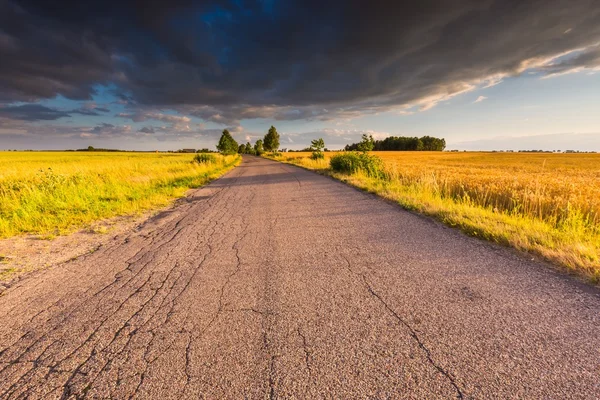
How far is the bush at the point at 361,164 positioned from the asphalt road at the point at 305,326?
476 inches

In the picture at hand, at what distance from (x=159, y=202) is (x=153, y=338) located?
7341 millimetres

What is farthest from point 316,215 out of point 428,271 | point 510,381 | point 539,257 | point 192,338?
point 510,381

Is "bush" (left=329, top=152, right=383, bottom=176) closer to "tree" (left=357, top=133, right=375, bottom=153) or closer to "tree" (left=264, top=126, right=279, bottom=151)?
"tree" (left=357, top=133, right=375, bottom=153)

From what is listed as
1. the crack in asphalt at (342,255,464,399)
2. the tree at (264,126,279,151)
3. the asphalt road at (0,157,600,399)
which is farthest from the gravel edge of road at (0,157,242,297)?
the tree at (264,126,279,151)

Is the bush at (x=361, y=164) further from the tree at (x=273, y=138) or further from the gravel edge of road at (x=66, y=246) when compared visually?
the tree at (x=273, y=138)

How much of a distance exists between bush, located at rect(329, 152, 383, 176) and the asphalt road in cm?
1209

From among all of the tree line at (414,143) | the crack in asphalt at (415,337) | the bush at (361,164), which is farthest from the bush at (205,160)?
the tree line at (414,143)

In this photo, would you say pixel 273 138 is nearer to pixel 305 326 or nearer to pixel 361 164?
pixel 361 164

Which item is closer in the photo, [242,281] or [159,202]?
[242,281]

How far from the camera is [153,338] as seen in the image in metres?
2.33

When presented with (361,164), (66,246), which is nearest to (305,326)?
(66,246)

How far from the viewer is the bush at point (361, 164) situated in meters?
16.0

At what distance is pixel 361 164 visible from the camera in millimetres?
16656

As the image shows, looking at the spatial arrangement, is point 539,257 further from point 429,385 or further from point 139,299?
point 139,299
